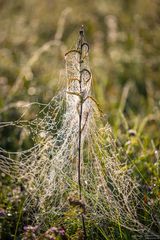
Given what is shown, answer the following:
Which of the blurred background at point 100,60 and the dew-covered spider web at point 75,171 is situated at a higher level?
the blurred background at point 100,60

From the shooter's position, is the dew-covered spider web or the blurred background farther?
the blurred background

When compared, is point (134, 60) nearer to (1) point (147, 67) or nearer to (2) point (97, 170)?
(1) point (147, 67)

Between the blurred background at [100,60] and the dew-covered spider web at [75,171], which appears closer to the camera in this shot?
the dew-covered spider web at [75,171]

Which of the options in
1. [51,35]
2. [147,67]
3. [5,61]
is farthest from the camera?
[51,35]

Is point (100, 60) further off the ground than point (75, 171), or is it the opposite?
point (100, 60)

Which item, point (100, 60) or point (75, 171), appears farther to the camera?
point (100, 60)

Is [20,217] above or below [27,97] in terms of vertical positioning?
below

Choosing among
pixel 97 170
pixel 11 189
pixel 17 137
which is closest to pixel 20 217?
pixel 11 189

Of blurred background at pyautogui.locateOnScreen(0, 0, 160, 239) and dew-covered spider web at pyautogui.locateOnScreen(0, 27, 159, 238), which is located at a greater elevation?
blurred background at pyautogui.locateOnScreen(0, 0, 160, 239)
